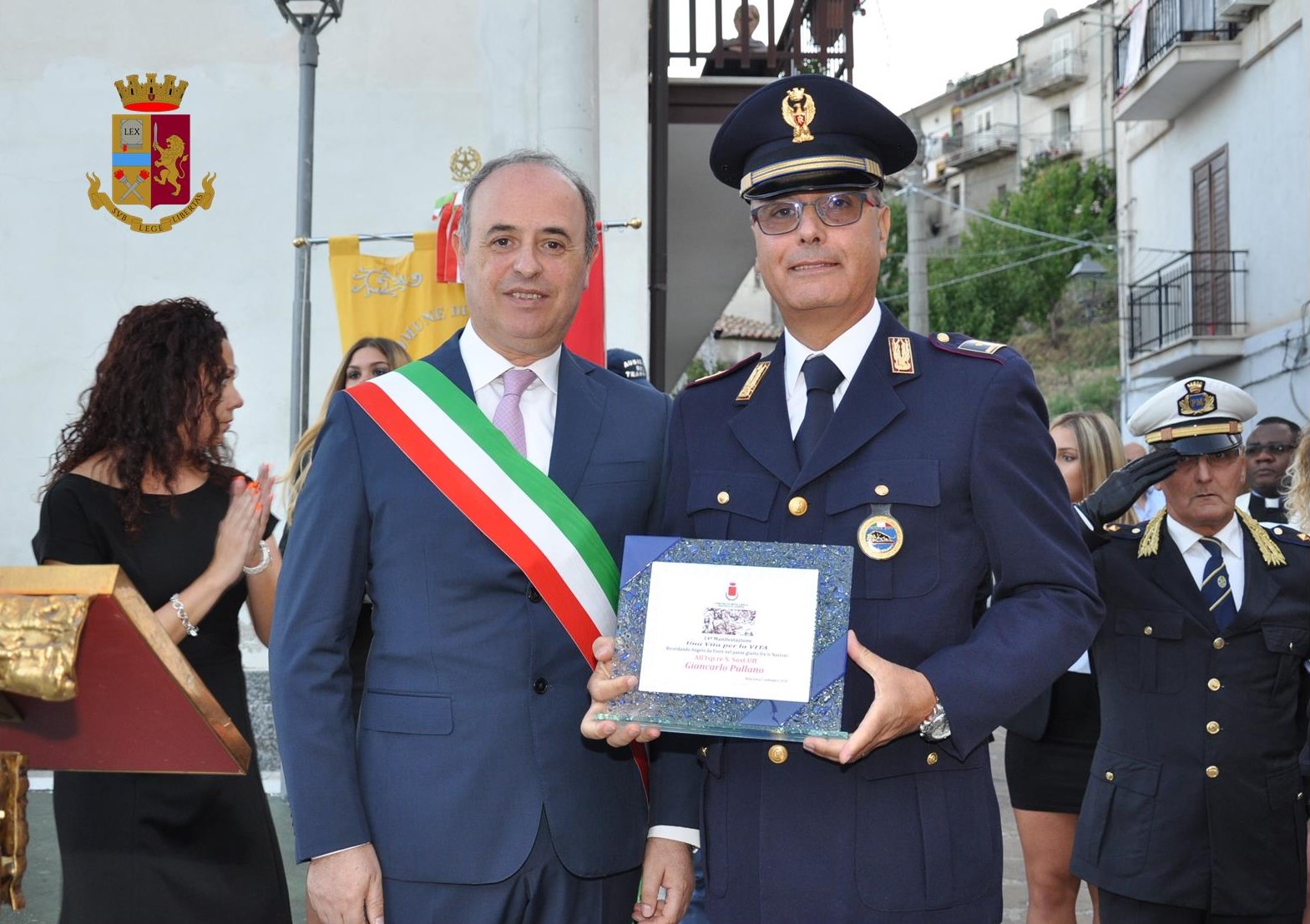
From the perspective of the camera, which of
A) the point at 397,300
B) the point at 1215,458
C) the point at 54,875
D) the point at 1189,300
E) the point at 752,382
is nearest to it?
the point at 752,382

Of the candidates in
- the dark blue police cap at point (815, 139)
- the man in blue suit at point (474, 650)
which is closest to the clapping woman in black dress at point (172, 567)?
the man in blue suit at point (474, 650)

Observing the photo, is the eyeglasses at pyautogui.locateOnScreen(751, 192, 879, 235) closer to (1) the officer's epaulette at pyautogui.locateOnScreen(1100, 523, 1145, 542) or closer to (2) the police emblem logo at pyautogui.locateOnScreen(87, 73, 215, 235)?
(1) the officer's epaulette at pyautogui.locateOnScreen(1100, 523, 1145, 542)

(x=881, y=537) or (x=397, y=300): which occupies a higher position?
(x=397, y=300)

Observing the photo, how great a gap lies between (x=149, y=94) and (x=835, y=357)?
6298mm

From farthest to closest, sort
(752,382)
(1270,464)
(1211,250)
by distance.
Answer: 1. (1211,250)
2. (1270,464)
3. (752,382)

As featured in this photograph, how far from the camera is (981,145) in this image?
206ft

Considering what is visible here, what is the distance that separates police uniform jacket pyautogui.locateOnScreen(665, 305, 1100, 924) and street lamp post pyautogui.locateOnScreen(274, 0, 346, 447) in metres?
4.50

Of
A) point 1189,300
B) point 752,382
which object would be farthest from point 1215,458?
point 1189,300

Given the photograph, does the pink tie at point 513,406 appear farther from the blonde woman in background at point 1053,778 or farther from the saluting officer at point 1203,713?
the blonde woman in background at point 1053,778

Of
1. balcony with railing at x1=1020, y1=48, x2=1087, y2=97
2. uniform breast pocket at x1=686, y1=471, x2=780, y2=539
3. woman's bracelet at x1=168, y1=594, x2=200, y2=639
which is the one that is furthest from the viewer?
balcony with railing at x1=1020, y1=48, x2=1087, y2=97

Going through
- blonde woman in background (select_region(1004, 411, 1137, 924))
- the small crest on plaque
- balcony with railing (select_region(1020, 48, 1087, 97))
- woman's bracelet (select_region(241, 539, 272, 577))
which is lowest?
blonde woman in background (select_region(1004, 411, 1137, 924))

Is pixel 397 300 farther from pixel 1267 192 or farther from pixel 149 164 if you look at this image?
pixel 1267 192

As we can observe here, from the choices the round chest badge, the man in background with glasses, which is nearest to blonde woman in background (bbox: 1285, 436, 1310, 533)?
the man in background with glasses

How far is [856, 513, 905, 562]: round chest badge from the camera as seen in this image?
2295 mm
